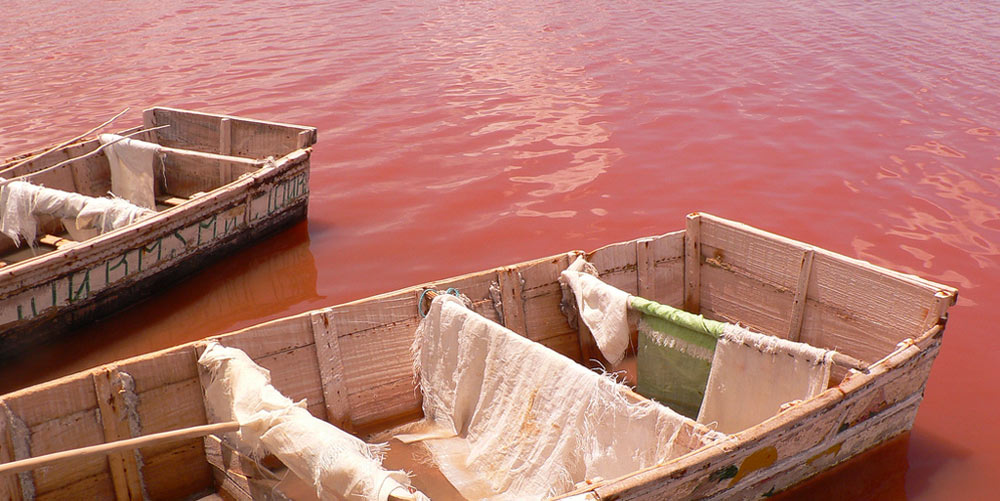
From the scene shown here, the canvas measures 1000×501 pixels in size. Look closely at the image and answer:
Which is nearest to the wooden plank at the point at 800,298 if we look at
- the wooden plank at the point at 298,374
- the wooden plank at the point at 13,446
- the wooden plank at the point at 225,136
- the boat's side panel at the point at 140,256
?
the wooden plank at the point at 298,374

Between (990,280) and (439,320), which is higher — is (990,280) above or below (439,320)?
below

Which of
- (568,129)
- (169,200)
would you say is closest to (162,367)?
(169,200)

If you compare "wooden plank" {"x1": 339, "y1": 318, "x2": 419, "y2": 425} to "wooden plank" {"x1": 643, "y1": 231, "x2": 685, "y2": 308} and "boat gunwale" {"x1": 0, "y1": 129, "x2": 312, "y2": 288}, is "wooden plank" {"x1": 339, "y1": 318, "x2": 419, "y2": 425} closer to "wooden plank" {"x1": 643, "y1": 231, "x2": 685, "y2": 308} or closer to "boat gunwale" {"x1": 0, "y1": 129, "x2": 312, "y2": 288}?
"wooden plank" {"x1": 643, "y1": 231, "x2": 685, "y2": 308}

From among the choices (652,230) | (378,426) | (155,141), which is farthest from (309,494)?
(155,141)

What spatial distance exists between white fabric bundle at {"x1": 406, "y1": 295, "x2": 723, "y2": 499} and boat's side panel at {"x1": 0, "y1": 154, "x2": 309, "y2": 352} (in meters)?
3.00

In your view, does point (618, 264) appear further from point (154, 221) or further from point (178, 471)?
point (154, 221)

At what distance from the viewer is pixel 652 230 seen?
340 inches

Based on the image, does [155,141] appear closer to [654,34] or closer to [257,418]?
[257,418]

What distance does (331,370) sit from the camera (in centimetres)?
488

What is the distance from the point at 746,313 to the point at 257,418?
3.65m

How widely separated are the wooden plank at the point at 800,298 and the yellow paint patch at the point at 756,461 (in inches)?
66.2

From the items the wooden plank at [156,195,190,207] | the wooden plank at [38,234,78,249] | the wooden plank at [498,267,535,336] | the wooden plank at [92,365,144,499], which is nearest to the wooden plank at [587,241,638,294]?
the wooden plank at [498,267,535,336]

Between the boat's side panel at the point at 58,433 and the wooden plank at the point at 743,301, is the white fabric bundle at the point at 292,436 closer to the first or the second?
the boat's side panel at the point at 58,433

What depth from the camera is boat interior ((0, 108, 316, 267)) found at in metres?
7.41
